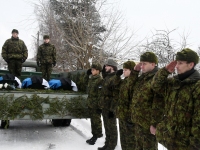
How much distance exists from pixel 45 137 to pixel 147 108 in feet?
10.3

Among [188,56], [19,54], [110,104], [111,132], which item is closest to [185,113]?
[188,56]

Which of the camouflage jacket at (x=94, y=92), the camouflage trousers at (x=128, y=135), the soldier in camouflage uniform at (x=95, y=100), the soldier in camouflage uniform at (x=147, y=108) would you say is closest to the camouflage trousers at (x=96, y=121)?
the soldier in camouflage uniform at (x=95, y=100)

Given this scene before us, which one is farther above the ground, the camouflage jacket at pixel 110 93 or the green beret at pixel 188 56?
the green beret at pixel 188 56

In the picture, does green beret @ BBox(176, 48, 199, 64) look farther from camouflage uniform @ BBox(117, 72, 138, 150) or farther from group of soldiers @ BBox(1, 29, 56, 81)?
group of soldiers @ BBox(1, 29, 56, 81)

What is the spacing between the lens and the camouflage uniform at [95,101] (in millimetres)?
4645

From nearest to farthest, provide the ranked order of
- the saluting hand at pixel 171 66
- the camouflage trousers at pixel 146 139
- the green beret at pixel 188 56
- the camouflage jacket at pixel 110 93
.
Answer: the green beret at pixel 188 56 < the saluting hand at pixel 171 66 < the camouflage trousers at pixel 146 139 < the camouflage jacket at pixel 110 93

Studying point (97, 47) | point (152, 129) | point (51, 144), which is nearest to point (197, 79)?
point (152, 129)

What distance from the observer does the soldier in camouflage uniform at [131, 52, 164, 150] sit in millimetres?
2760

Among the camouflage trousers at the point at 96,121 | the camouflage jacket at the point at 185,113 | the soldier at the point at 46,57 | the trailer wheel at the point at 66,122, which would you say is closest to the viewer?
the camouflage jacket at the point at 185,113

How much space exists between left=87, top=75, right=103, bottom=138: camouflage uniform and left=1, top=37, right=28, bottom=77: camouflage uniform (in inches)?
112

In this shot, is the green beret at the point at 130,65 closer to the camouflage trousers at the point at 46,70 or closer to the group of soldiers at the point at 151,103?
the group of soldiers at the point at 151,103

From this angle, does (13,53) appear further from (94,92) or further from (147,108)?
(147,108)

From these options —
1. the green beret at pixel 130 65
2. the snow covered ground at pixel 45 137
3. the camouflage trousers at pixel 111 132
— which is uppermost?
the green beret at pixel 130 65

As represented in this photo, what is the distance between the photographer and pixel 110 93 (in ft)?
14.1
